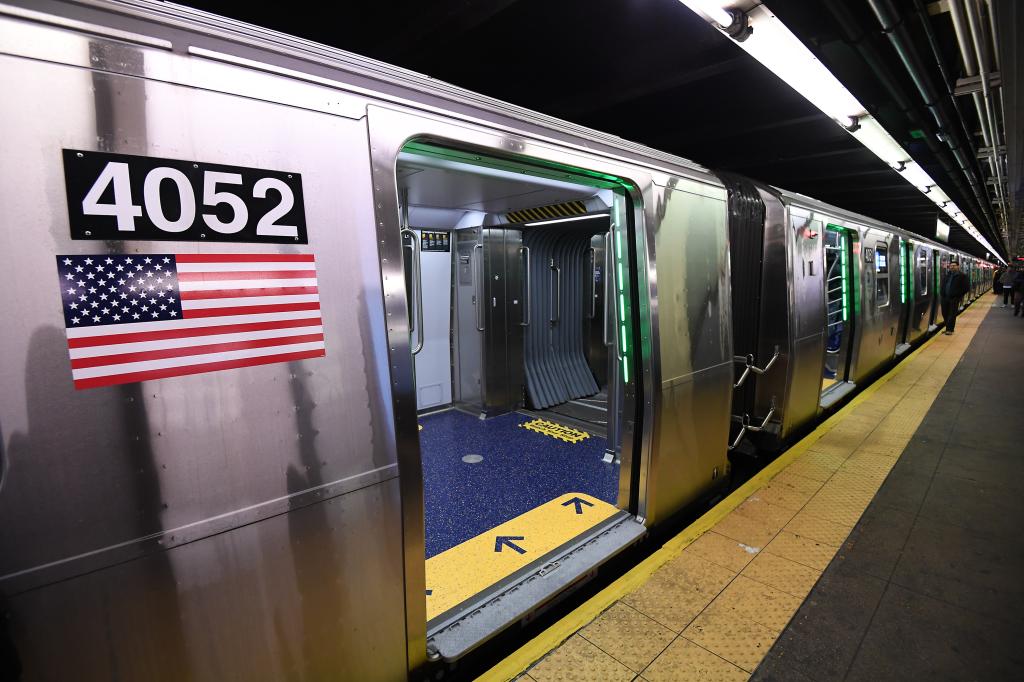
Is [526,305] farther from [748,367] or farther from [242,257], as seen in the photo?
[242,257]

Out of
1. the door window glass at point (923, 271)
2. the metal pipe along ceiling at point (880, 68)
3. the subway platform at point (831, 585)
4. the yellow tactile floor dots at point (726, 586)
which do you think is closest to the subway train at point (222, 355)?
the yellow tactile floor dots at point (726, 586)

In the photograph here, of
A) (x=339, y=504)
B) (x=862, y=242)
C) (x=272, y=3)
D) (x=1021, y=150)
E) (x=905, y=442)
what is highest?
(x=272, y=3)

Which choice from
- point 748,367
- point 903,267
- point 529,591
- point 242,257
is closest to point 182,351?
point 242,257

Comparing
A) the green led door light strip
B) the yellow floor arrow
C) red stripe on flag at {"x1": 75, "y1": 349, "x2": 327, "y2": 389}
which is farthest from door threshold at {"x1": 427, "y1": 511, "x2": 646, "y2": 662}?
the green led door light strip

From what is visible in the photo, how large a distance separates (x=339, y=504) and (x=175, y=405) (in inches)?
23.1

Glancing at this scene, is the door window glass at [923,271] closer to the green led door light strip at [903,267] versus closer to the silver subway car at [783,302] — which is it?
the green led door light strip at [903,267]

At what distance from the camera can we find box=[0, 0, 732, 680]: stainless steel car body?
1.15 metres

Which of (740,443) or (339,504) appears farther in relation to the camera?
(740,443)

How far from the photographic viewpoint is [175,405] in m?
1.35

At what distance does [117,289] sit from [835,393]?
7429 millimetres

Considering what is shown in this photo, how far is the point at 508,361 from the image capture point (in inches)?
242

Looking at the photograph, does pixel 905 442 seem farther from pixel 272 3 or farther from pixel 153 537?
pixel 272 3

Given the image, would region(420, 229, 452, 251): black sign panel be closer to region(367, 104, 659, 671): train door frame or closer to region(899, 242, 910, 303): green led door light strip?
region(367, 104, 659, 671): train door frame

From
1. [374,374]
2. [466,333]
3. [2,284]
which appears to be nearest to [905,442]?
[466,333]
